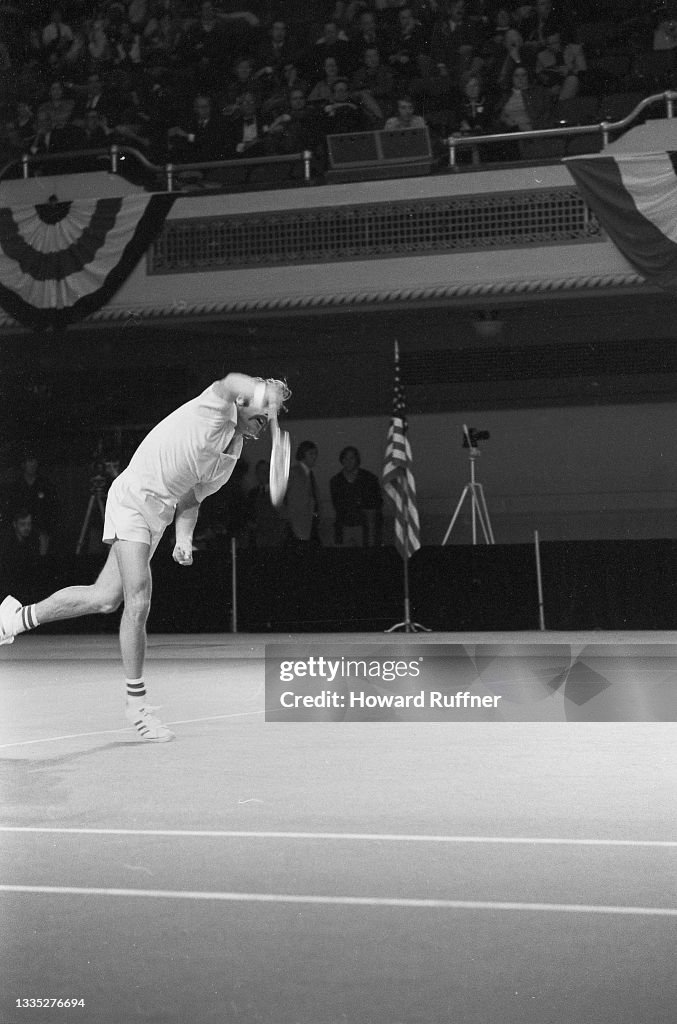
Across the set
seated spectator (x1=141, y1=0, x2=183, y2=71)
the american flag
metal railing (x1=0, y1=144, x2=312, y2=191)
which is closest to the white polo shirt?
the american flag

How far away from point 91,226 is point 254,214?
193cm

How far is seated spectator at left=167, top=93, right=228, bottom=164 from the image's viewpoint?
17.4m

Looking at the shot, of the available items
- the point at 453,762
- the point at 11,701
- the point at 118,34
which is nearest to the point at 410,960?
the point at 453,762

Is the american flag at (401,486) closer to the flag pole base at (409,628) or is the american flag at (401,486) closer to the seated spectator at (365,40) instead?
the flag pole base at (409,628)

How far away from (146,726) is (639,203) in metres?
9.78

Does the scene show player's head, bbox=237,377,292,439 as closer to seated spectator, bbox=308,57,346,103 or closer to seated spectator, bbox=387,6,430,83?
seated spectator, bbox=387,6,430,83

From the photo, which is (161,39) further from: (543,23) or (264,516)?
(264,516)

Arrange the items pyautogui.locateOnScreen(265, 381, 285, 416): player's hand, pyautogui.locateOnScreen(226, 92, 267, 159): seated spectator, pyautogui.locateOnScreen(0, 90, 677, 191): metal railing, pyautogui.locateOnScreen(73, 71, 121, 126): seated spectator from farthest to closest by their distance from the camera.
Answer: pyautogui.locateOnScreen(73, 71, 121, 126): seated spectator, pyautogui.locateOnScreen(226, 92, 267, 159): seated spectator, pyautogui.locateOnScreen(0, 90, 677, 191): metal railing, pyautogui.locateOnScreen(265, 381, 285, 416): player's hand

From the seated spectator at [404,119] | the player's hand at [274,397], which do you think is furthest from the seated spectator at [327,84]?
the player's hand at [274,397]

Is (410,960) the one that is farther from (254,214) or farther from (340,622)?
(254,214)

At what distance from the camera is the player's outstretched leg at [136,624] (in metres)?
7.10

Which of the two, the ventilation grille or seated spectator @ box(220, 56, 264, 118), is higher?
seated spectator @ box(220, 56, 264, 118)

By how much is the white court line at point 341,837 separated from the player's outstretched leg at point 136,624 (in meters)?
2.26

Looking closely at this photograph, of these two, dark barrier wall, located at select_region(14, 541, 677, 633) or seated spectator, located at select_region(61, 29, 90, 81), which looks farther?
seated spectator, located at select_region(61, 29, 90, 81)
